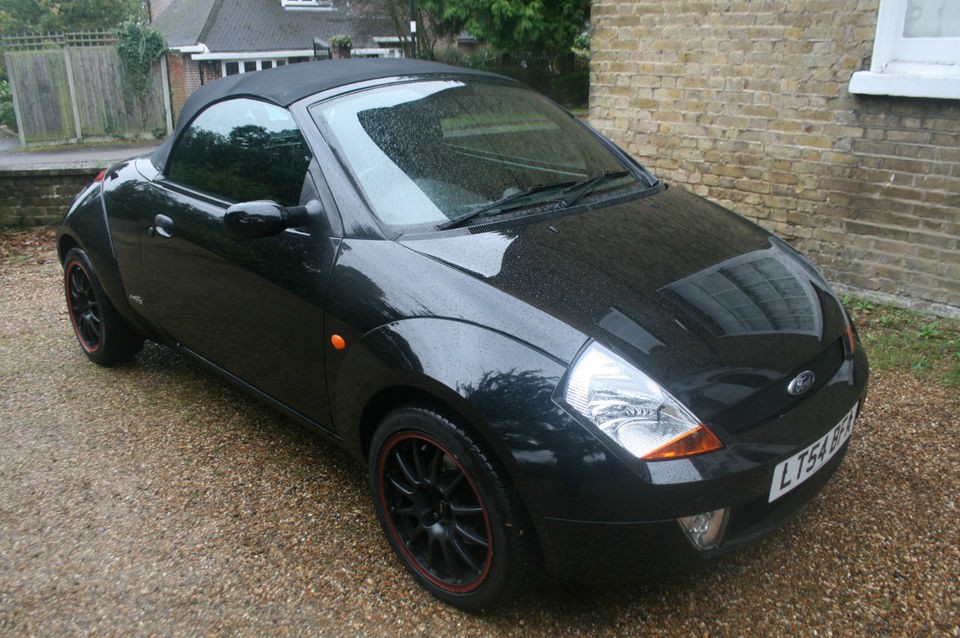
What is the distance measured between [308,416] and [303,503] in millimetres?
383

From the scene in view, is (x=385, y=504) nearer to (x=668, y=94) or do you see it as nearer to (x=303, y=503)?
(x=303, y=503)

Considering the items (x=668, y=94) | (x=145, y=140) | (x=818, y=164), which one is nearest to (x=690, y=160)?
(x=668, y=94)

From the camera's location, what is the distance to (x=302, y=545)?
9.71ft

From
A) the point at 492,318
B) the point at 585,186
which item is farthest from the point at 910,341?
the point at 492,318

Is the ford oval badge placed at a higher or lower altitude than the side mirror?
lower

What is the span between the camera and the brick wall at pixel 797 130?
5.03m

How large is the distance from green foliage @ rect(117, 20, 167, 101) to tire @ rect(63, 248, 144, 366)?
1967cm

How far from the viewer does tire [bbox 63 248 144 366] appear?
4.42 meters

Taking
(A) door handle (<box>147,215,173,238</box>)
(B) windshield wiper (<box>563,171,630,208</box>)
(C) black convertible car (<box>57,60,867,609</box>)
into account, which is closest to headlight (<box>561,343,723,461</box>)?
(C) black convertible car (<box>57,60,867,609</box>)

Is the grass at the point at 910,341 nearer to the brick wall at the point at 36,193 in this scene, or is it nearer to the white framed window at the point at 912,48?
the white framed window at the point at 912,48

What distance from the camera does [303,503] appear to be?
3229mm

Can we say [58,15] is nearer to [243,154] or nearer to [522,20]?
[522,20]

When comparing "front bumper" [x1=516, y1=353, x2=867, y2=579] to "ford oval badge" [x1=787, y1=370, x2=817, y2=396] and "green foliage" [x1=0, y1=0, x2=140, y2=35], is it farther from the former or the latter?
"green foliage" [x1=0, y1=0, x2=140, y2=35]

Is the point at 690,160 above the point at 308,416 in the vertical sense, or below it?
above
